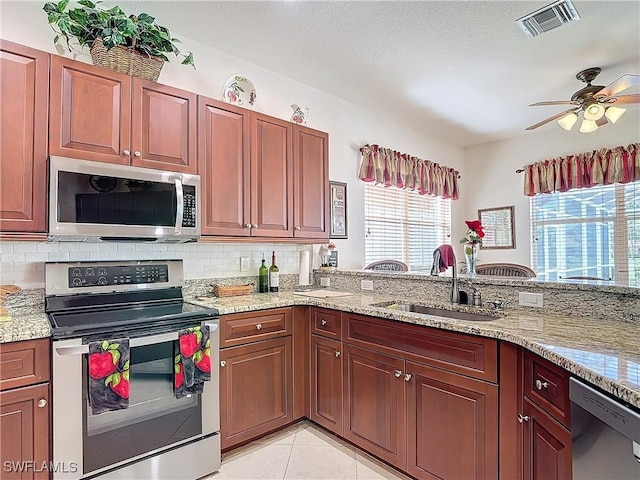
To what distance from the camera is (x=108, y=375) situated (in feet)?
5.47

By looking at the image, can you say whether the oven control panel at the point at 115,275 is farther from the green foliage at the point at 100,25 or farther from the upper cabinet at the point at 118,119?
the green foliage at the point at 100,25

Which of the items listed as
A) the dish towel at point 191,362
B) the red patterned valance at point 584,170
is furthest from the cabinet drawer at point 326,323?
the red patterned valance at point 584,170

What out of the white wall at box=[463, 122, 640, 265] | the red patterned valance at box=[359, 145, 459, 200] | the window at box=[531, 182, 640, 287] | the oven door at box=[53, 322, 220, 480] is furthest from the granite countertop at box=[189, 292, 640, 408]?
the white wall at box=[463, 122, 640, 265]

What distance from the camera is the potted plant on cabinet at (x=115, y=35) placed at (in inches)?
75.3

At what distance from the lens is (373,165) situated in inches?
156

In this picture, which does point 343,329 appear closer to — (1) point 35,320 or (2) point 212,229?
(2) point 212,229

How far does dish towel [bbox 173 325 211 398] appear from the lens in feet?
6.24

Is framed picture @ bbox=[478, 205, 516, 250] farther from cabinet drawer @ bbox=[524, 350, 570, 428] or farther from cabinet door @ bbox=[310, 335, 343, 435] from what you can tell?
cabinet drawer @ bbox=[524, 350, 570, 428]

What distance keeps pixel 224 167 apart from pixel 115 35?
35.1 inches

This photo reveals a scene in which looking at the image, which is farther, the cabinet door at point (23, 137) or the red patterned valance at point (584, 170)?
the red patterned valance at point (584, 170)

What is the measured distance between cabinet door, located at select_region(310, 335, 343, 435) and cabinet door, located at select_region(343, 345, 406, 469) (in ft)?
0.21

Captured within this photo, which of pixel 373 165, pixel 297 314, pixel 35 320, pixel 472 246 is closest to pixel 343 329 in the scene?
pixel 297 314

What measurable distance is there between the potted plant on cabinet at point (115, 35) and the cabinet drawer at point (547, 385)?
2406 millimetres

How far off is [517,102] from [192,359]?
3891 mm
